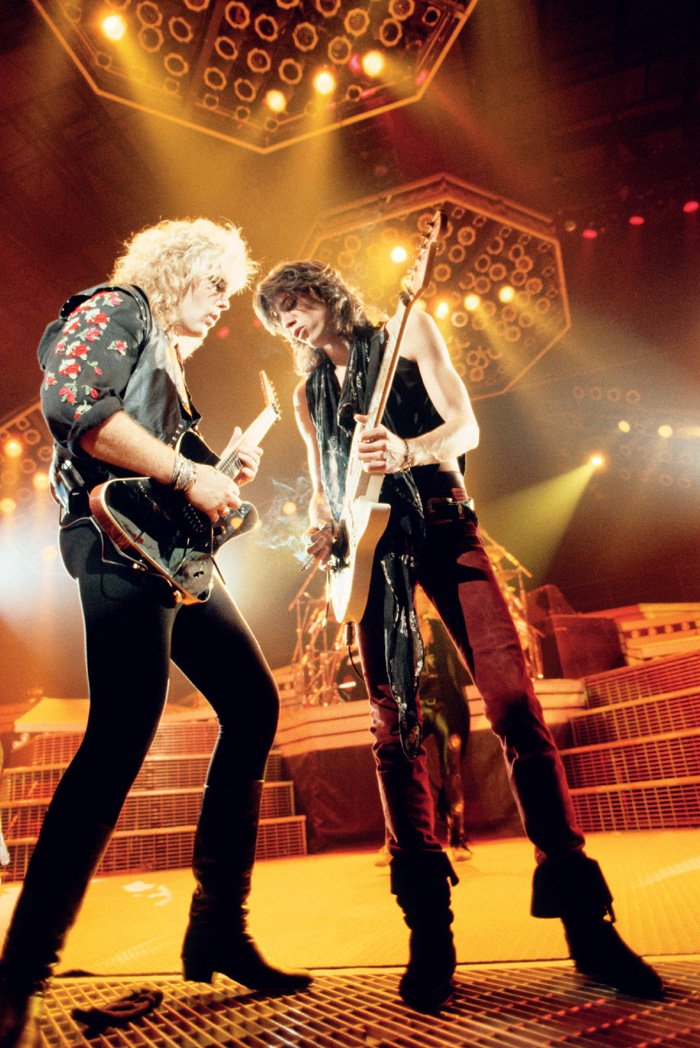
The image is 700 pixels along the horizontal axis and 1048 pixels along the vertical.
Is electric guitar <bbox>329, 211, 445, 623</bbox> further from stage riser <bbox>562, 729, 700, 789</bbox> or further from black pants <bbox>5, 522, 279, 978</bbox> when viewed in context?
stage riser <bbox>562, 729, 700, 789</bbox>

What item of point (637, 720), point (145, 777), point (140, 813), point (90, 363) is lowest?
point (140, 813)

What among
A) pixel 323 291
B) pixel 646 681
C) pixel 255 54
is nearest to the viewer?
pixel 323 291

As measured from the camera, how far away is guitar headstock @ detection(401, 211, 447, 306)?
6.03ft

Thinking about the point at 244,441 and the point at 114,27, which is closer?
the point at 244,441

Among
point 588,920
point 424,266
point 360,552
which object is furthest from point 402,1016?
point 424,266

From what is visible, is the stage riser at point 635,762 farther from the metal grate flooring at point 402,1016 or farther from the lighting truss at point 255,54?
the lighting truss at point 255,54

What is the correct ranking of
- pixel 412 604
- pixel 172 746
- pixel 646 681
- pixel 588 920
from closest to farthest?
pixel 588 920, pixel 412 604, pixel 646 681, pixel 172 746

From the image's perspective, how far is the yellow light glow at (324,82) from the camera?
511cm

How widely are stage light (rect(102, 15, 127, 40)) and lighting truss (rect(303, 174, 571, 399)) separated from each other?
2.91 m

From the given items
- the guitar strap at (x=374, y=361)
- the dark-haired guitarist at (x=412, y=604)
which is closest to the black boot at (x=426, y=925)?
the dark-haired guitarist at (x=412, y=604)

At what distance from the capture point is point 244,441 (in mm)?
1919

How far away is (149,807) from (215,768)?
4.14 m

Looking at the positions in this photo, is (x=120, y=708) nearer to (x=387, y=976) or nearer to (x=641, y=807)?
(x=387, y=976)

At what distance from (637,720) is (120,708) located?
5.05 m
